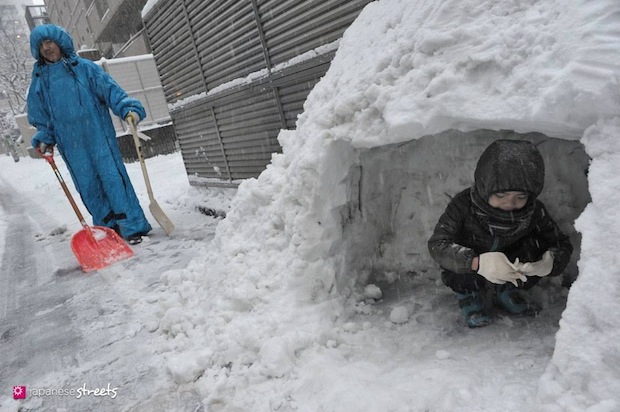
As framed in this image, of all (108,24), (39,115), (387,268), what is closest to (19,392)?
(387,268)

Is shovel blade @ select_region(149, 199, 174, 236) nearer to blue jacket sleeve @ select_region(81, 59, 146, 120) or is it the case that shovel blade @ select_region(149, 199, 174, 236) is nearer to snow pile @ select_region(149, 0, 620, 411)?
blue jacket sleeve @ select_region(81, 59, 146, 120)

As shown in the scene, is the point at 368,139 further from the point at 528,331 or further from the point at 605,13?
the point at 528,331

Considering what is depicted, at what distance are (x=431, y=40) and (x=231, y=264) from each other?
70.2 inches

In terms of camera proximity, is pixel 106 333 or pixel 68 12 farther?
pixel 68 12

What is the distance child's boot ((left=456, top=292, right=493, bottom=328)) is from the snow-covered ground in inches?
2.2

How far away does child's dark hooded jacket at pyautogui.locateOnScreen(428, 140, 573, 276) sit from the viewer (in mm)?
1758

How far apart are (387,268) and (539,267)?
1.12m

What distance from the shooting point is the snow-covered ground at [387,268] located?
4.20ft

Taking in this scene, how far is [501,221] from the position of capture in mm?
1957

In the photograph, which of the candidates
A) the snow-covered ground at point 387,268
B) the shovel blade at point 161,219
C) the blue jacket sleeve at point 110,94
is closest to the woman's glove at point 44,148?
the blue jacket sleeve at point 110,94

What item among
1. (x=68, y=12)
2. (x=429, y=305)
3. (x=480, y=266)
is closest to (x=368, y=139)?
(x=480, y=266)

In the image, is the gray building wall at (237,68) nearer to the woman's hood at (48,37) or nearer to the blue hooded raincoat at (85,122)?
the blue hooded raincoat at (85,122)

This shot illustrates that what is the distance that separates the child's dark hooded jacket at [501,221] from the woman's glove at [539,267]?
3 cm

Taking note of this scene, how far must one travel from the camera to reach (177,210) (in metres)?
6.59
